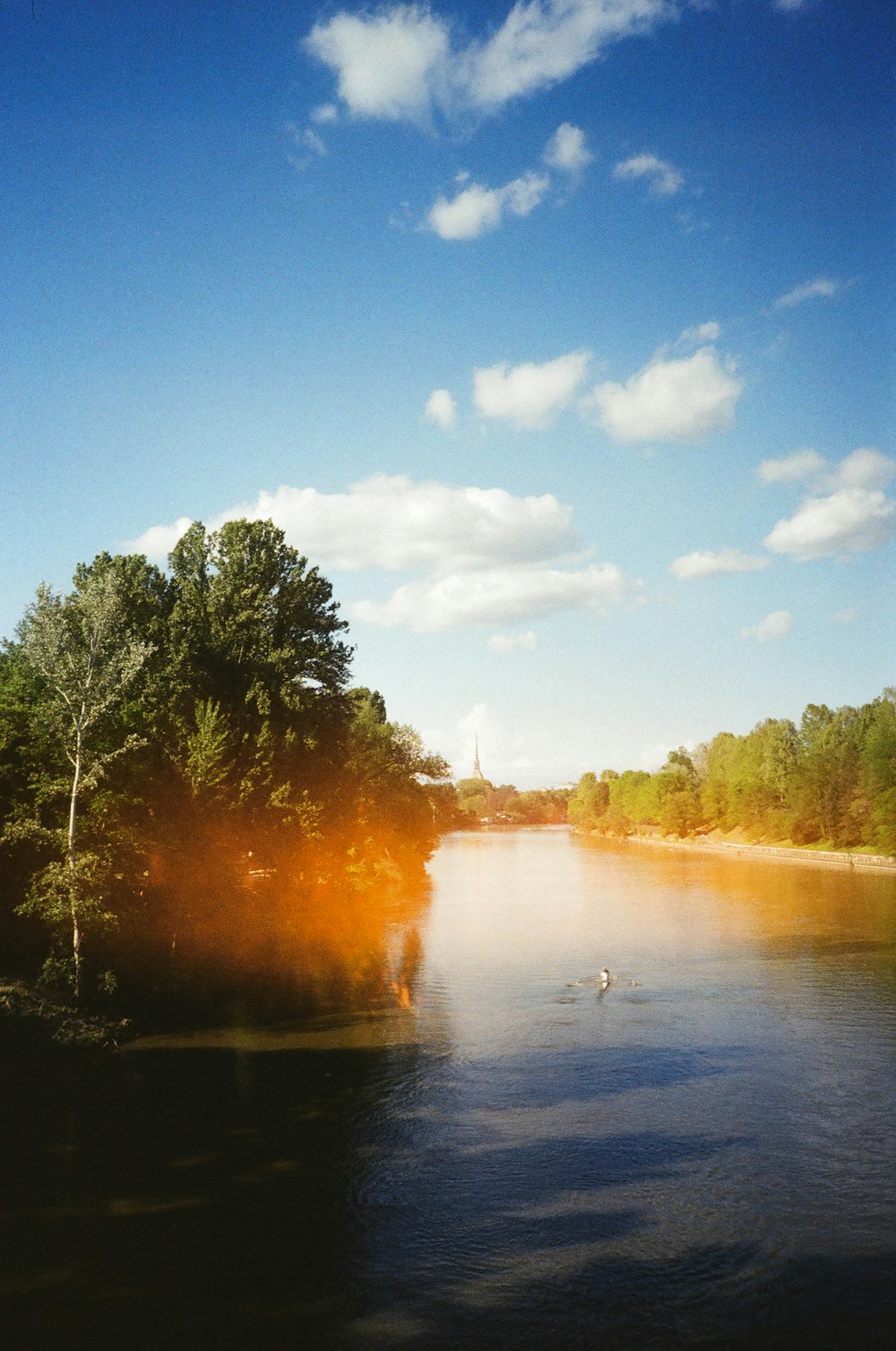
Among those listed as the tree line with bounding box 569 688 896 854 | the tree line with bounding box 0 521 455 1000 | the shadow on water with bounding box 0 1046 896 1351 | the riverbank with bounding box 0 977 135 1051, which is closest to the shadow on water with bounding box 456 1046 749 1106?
the shadow on water with bounding box 0 1046 896 1351

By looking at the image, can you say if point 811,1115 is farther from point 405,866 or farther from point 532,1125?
point 405,866

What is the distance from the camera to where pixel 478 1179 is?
22406mm

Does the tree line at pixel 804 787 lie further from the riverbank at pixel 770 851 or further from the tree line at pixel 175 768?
the tree line at pixel 175 768

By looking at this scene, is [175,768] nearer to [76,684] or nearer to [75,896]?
[76,684]

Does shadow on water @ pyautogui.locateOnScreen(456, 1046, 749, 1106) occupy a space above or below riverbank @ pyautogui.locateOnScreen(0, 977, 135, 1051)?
below

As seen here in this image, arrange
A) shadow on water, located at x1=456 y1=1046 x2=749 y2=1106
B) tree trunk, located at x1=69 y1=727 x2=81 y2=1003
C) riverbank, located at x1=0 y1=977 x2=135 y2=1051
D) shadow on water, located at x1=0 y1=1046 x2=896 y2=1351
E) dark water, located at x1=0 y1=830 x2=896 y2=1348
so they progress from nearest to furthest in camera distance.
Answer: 1. shadow on water, located at x1=0 y1=1046 x2=896 y2=1351
2. dark water, located at x1=0 y1=830 x2=896 y2=1348
3. shadow on water, located at x1=456 y1=1046 x2=749 y2=1106
4. riverbank, located at x1=0 y1=977 x2=135 y2=1051
5. tree trunk, located at x1=69 y1=727 x2=81 y2=1003

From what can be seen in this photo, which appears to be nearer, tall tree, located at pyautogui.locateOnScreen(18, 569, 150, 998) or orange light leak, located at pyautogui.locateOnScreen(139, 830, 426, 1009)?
tall tree, located at pyautogui.locateOnScreen(18, 569, 150, 998)

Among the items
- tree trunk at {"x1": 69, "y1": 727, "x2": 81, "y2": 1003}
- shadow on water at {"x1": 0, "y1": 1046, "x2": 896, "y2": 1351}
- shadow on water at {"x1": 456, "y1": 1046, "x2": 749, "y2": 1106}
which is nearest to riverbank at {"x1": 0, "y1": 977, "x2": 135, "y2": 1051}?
tree trunk at {"x1": 69, "y1": 727, "x2": 81, "y2": 1003}

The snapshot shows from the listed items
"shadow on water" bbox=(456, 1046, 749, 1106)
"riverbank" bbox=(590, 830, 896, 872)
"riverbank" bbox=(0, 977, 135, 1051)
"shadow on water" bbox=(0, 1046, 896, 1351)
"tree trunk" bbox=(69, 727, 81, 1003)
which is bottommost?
"riverbank" bbox=(590, 830, 896, 872)

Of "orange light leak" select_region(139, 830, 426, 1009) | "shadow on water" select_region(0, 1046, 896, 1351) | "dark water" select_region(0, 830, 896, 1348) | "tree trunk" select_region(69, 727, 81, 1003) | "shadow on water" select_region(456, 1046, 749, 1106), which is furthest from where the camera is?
"orange light leak" select_region(139, 830, 426, 1009)

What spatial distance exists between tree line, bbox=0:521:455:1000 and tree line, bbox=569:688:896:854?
71.6 metres

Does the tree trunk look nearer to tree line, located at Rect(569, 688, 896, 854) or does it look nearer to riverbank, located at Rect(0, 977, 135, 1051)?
riverbank, located at Rect(0, 977, 135, 1051)

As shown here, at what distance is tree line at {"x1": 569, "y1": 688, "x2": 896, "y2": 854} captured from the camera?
106 m

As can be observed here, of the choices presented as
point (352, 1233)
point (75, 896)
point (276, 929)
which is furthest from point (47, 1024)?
point (276, 929)
